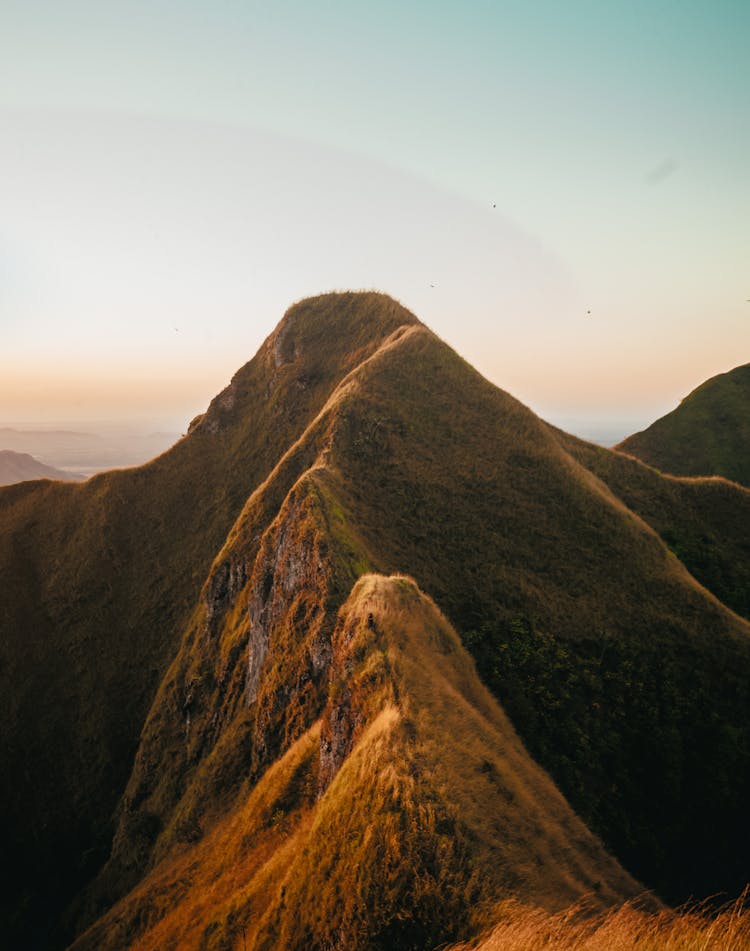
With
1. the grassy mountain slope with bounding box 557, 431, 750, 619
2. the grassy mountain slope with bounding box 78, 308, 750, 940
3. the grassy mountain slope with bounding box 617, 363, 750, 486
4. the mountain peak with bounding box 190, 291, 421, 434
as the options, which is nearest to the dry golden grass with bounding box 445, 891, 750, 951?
the grassy mountain slope with bounding box 78, 308, 750, 940

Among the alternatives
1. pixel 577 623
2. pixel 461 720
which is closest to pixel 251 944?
pixel 461 720

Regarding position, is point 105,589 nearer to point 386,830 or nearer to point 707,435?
point 386,830

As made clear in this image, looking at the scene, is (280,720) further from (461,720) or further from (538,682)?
(538,682)

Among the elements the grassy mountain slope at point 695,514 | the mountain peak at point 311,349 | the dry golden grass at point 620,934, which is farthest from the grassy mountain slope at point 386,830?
the mountain peak at point 311,349

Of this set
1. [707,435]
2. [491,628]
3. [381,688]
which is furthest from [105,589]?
[707,435]

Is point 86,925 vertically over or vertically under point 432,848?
under

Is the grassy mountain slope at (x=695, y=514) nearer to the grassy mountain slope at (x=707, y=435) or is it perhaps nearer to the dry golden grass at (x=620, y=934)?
the dry golden grass at (x=620, y=934)
